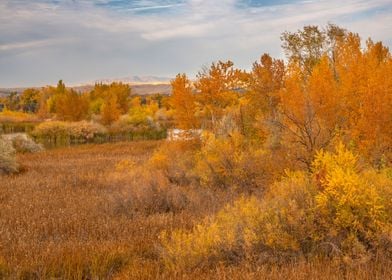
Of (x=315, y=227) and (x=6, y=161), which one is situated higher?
(x=315, y=227)

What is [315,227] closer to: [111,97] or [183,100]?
[183,100]

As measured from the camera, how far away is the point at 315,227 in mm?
6902

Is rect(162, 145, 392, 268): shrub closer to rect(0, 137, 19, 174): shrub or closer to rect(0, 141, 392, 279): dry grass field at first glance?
rect(0, 141, 392, 279): dry grass field

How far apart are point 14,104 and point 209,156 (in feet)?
389

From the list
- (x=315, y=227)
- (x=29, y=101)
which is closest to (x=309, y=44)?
(x=315, y=227)

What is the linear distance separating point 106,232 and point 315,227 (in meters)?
4.19

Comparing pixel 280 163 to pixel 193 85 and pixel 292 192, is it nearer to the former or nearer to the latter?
pixel 292 192

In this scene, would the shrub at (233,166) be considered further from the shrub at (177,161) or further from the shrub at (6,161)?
the shrub at (6,161)

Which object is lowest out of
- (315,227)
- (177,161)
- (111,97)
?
(177,161)

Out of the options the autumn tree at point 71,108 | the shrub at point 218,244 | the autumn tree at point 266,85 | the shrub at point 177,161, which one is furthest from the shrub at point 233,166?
the autumn tree at point 71,108

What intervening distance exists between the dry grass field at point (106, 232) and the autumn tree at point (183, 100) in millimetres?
7623

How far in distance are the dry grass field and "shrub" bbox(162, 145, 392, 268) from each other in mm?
261

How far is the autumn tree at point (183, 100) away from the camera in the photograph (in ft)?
80.5

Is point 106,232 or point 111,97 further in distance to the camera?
point 111,97
